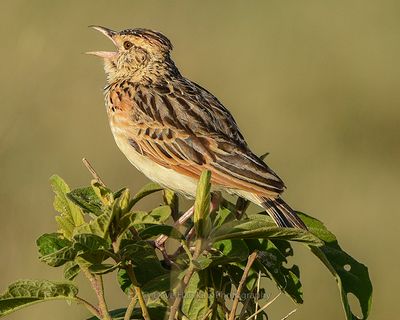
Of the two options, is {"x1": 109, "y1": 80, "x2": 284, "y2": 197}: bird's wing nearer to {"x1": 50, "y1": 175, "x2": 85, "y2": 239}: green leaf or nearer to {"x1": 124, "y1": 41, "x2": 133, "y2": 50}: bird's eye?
{"x1": 124, "y1": 41, "x2": 133, "y2": 50}: bird's eye

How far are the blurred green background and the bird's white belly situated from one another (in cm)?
143

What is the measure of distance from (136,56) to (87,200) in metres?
3.00

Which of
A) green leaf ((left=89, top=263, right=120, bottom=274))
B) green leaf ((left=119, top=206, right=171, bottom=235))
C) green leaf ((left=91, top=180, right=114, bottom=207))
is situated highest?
green leaf ((left=91, top=180, right=114, bottom=207))

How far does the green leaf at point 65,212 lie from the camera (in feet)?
9.47

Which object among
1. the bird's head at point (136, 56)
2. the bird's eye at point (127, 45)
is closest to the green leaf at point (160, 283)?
the bird's head at point (136, 56)

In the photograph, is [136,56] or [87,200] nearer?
[87,200]

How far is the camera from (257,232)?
2785 millimetres

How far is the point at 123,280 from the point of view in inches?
123

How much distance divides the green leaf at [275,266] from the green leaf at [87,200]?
1.72 ft

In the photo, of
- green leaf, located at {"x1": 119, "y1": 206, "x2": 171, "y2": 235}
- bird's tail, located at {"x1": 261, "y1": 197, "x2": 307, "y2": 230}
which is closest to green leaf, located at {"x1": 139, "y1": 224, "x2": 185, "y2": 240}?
green leaf, located at {"x1": 119, "y1": 206, "x2": 171, "y2": 235}

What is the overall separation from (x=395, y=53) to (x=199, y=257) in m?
7.81

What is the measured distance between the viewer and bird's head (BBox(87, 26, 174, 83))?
5961 millimetres

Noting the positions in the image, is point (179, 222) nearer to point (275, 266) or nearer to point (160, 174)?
point (275, 266)

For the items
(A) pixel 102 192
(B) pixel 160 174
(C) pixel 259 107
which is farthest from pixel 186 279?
(C) pixel 259 107
